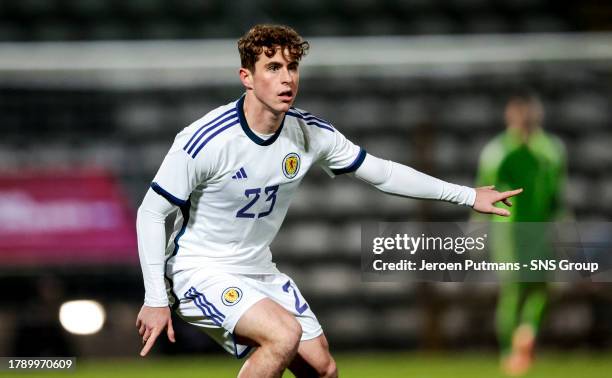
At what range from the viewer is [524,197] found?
762cm

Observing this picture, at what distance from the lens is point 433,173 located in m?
8.44

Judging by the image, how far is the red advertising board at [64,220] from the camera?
25.6ft

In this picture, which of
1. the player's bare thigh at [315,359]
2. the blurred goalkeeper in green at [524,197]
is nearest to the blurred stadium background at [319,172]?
the blurred goalkeeper in green at [524,197]

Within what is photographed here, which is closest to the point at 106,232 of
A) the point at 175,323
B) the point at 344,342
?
the point at 175,323

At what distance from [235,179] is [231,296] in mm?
425

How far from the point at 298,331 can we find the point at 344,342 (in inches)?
173

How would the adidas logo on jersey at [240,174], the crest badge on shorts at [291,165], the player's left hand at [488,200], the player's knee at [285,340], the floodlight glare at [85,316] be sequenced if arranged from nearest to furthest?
the player's knee at [285,340], the adidas logo on jersey at [240,174], the crest badge on shorts at [291,165], the player's left hand at [488,200], the floodlight glare at [85,316]

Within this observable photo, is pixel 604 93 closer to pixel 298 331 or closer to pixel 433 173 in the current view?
pixel 433 173

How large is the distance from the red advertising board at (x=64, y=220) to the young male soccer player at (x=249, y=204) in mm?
3680

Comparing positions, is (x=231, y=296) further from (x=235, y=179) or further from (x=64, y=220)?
(x=64, y=220)

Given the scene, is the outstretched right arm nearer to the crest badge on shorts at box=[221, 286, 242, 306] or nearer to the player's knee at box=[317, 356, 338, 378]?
the crest badge on shorts at box=[221, 286, 242, 306]

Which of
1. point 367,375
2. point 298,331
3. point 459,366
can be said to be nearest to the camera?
point 298,331


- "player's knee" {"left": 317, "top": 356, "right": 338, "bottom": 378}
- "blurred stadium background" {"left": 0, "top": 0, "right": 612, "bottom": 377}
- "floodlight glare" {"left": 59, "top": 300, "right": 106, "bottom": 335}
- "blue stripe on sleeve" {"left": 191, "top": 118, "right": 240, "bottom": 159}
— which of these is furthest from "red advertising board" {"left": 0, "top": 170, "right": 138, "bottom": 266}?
"blue stripe on sleeve" {"left": 191, "top": 118, "right": 240, "bottom": 159}

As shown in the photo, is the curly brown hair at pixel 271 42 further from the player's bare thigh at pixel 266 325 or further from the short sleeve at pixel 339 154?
the player's bare thigh at pixel 266 325
